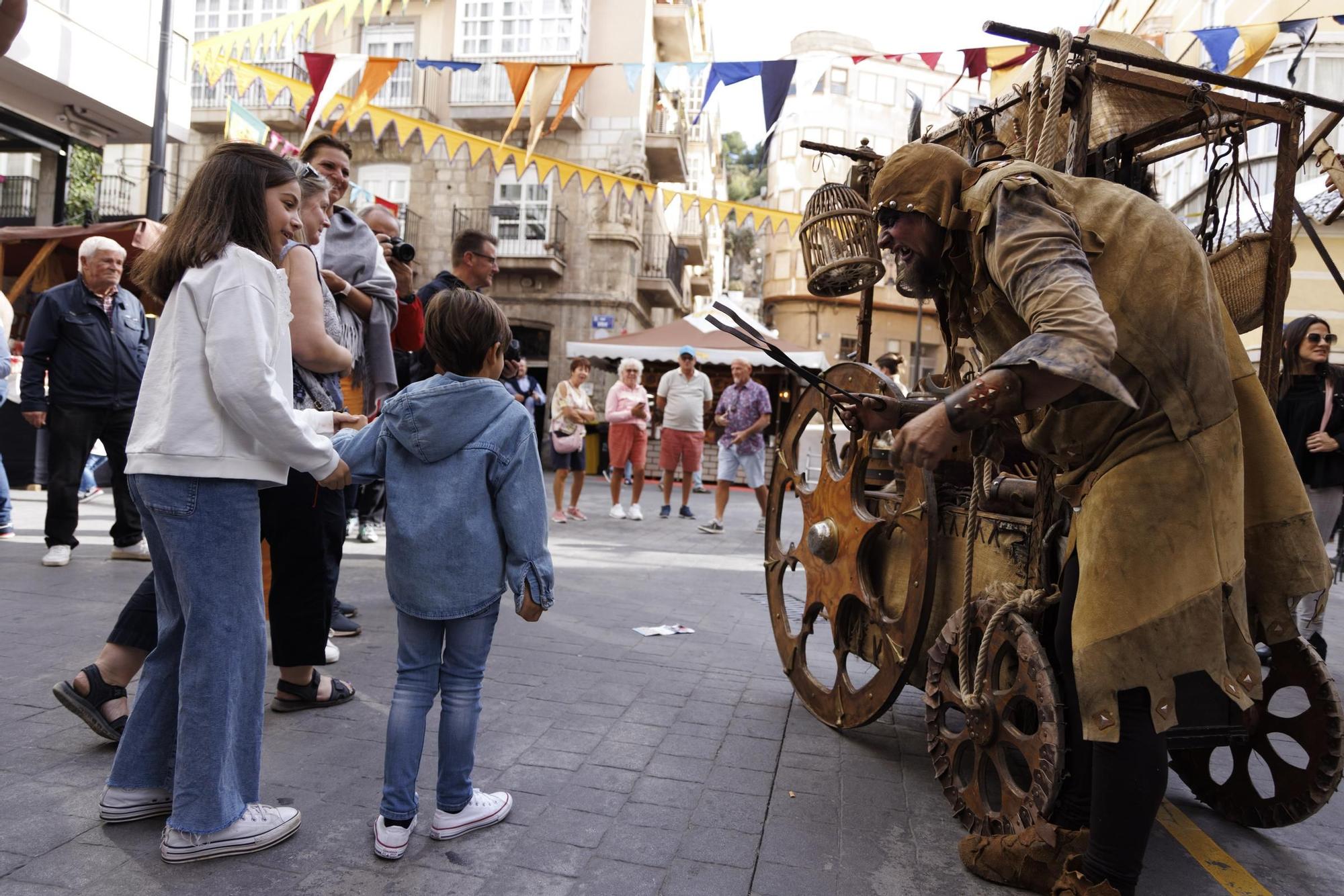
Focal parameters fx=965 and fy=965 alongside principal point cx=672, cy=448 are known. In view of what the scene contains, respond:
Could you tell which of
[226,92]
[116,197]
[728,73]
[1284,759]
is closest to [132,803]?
[1284,759]

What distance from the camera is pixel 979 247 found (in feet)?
7.40

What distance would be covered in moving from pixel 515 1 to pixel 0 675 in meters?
24.3

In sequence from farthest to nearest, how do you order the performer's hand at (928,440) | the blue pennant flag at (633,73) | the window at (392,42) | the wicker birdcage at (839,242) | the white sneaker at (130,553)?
the window at (392,42) → the blue pennant flag at (633,73) → the white sneaker at (130,553) → the wicker birdcage at (839,242) → the performer's hand at (928,440)

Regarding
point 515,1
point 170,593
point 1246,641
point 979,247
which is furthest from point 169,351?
point 515,1

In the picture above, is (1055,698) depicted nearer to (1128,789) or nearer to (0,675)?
(1128,789)

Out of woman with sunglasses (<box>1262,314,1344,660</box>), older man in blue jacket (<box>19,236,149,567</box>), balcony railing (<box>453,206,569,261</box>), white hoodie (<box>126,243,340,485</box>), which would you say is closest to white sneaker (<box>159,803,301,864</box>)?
white hoodie (<box>126,243,340,485</box>)

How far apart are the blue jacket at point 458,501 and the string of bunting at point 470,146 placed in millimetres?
8670

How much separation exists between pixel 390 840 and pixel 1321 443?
540 cm

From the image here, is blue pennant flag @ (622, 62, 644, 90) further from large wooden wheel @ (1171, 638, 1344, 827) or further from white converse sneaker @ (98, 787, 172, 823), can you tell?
white converse sneaker @ (98, 787, 172, 823)

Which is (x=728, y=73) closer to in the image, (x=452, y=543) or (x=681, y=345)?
(x=681, y=345)

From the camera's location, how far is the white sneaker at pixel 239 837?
2.34 m

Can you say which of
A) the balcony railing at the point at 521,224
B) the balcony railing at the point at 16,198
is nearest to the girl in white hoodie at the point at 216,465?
the balcony railing at the point at 16,198

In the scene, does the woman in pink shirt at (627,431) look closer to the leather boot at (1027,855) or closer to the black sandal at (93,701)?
the black sandal at (93,701)

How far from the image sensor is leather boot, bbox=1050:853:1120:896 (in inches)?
85.0
